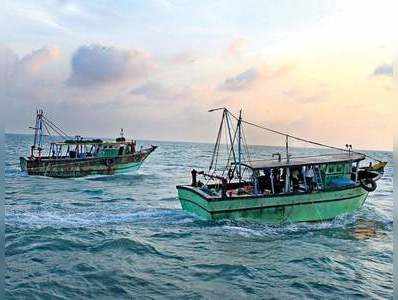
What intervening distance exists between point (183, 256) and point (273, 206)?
6305 millimetres

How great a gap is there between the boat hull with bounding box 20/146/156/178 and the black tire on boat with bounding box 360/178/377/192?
96.6 ft

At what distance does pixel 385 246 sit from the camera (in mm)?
17766

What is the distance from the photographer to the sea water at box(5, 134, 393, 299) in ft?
39.6

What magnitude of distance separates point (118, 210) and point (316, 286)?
46.0 feet

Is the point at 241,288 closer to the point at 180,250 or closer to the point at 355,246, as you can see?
the point at 180,250

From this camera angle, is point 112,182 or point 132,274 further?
point 112,182

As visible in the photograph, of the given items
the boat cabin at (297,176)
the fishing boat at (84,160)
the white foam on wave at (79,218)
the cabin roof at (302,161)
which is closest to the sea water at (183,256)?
the white foam on wave at (79,218)

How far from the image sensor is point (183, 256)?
49.9ft

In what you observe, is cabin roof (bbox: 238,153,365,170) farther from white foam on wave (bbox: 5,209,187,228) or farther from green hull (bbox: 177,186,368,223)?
white foam on wave (bbox: 5,209,187,228)

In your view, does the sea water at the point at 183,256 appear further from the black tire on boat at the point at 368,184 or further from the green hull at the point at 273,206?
the black tire on boat at the point at 368,184

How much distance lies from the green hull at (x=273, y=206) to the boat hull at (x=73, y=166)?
2577 centimetres

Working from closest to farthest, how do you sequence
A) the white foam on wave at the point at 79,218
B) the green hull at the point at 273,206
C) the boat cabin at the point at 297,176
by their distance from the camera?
1. the white foam on wave at the point at 79,218
2. the green hull at the point at 273,206
3. the boat cabin at the point at 297,176

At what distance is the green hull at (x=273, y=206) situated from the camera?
19.6 m

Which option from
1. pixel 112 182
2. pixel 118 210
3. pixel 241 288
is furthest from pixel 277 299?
pixel 112 182
